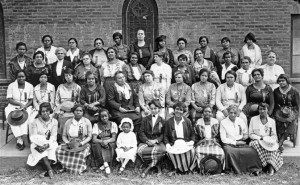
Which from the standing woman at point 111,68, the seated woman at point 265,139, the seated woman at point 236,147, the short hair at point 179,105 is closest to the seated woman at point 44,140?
the standing woman at point 111,68

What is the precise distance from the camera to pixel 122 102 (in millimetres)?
8297

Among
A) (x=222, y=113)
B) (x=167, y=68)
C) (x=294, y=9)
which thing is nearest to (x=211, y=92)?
(x=222, y=113)

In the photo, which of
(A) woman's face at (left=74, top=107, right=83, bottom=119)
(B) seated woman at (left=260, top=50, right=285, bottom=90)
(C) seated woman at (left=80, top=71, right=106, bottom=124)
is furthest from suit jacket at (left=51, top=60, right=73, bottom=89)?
(B) seated woman at (left=260, top=50, right=285, bottom=90)

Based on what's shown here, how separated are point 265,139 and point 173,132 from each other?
1.50m

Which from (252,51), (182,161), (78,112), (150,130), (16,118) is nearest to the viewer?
(182,161)

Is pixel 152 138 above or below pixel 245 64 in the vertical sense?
below

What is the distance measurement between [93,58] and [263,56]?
13.1 feet

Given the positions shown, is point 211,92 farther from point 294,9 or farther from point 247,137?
point 294,9

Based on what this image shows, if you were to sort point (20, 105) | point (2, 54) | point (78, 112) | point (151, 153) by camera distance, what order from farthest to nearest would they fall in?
point (2, 54) → point (20, 105) → point (78, 112) → point (151, 153)

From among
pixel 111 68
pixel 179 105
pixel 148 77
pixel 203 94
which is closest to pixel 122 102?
pixel 148 77

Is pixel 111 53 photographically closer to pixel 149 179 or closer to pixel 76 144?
pixel 76 144

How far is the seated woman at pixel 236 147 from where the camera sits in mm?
7270

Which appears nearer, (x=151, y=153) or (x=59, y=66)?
(x=151, y=153)

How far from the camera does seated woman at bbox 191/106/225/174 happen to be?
722 centimetres
